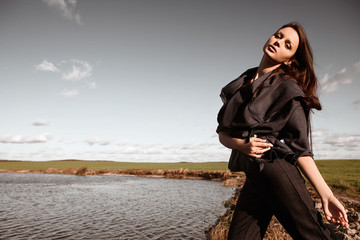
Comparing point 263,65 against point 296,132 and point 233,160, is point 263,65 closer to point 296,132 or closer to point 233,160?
point 296,132

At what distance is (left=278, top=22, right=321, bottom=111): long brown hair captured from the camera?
1938 mm

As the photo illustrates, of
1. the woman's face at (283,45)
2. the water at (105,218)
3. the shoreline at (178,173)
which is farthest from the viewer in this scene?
the shoreline at (178,173)

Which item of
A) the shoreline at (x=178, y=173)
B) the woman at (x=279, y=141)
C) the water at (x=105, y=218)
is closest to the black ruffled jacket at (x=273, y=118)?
the woman at (x=279, y=141)

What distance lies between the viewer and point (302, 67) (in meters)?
2.03

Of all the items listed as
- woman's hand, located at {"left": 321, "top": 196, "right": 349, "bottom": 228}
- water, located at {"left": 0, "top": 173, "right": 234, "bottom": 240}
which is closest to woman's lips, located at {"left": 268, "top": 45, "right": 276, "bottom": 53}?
woman's hand, located at {"left": 321, "top": 196, "right": 349, "bottom": 228}

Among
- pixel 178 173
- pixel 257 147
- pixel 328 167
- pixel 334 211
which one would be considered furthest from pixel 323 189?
pixel 328 167

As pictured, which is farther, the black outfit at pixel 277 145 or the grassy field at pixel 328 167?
the grassy field at pixel 328 167

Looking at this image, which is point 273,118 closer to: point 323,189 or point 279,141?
point 279,141

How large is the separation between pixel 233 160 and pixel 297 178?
563 mm

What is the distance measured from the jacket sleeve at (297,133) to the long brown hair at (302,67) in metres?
0.28

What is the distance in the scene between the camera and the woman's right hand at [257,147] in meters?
1.64

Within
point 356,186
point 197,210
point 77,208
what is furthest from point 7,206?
point 356,186

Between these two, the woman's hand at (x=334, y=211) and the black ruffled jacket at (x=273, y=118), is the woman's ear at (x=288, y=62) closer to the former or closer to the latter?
the black ruffled jacket at (x=273, y=118)

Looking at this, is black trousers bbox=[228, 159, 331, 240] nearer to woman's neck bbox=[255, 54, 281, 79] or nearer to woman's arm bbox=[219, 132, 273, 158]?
woman's arm bbox=[219, 132, 273, 158]
